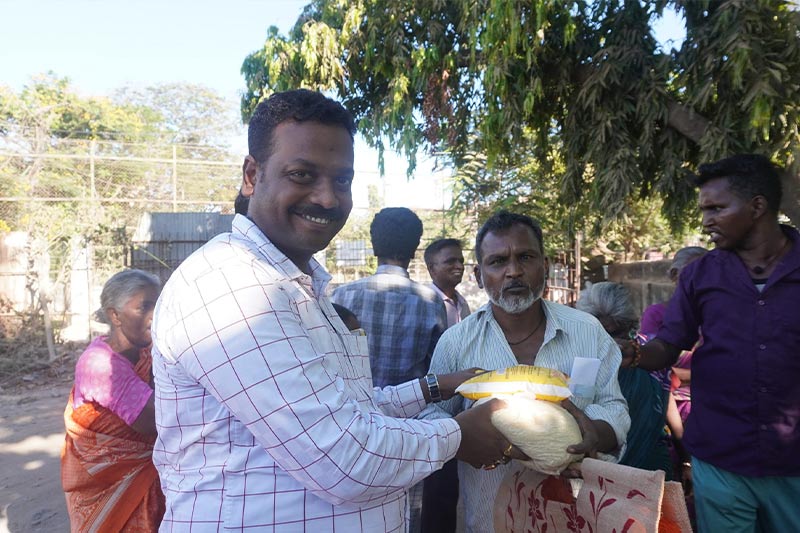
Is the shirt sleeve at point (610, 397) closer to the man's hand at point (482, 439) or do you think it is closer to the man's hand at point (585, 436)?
the man's hand at point (585, 436)

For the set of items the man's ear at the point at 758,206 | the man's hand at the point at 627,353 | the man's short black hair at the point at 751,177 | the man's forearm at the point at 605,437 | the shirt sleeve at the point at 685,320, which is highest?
the man's short black hair at the point at 751,177

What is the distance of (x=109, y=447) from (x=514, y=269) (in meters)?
2.01

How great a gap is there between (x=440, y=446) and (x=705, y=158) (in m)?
4.25

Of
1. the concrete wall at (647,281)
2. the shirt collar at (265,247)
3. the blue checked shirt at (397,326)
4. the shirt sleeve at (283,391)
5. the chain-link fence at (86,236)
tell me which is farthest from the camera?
the chain-link fence at (86,236)

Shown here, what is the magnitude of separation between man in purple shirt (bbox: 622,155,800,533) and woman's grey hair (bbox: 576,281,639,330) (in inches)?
15.9

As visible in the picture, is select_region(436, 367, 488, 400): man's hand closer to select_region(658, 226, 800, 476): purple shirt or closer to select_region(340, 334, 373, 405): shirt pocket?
select_region(340, 334, 373, 405): shirt pocket

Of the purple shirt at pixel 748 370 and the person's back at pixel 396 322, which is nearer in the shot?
the purple shirt at pixel 748 370

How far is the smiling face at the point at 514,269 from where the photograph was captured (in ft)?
6.91

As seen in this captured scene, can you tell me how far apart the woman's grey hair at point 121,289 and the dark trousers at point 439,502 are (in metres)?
1.95

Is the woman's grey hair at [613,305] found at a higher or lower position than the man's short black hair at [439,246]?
lower

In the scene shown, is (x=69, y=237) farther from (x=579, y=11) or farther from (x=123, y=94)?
(x=123, y=94)

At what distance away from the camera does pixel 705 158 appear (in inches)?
178

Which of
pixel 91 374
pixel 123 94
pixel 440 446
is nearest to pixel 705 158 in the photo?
pixel 440 446

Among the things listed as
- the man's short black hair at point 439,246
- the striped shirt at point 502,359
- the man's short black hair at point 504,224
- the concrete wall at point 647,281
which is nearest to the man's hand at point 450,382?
the striped shirt at point 502,359
